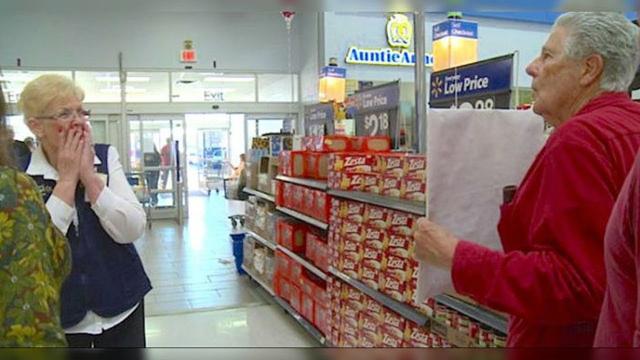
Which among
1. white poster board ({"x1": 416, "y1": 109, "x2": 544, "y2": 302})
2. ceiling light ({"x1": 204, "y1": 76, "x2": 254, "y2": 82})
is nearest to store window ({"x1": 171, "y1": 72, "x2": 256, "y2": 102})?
ceiling light ({"x1": 204, "y1": 76, "x2": 254, "y2": 82})

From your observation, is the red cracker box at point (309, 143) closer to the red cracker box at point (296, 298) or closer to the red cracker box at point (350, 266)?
the red cracker box at point (296, 298)

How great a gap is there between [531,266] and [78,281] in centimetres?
131

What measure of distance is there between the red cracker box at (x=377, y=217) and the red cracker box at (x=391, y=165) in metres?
0.20

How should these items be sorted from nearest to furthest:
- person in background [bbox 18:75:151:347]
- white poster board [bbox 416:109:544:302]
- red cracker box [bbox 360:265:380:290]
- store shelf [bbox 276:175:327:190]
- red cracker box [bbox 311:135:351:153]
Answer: white poster board [bbox 416:109:544:302] < person in background [bbox 18:75:151:347] < red cracker box [bbox 360:265:380:290] < store shelf [bbox 276:175:327:190] < red cracker box [bbox 311:135:351:153]

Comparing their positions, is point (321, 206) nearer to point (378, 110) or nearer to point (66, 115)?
point (378, 110)

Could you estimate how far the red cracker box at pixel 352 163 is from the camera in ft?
10.8

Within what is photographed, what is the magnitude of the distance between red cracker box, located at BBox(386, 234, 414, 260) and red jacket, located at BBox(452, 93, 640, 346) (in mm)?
1562

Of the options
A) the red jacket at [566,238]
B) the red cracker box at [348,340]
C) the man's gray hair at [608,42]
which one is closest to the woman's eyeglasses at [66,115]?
the red jacket at [566,238]

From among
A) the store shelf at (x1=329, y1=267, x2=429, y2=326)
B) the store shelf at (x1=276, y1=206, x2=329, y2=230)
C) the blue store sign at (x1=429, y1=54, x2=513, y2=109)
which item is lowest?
the store shelf at (x1=329, y1=267, x2=429, y2=326)

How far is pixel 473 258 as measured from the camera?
1133mm

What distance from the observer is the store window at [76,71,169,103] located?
1174 centimetres

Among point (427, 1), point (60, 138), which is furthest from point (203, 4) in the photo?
point (60, 138)

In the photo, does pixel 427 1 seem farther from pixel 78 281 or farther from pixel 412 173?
pixel 412 173

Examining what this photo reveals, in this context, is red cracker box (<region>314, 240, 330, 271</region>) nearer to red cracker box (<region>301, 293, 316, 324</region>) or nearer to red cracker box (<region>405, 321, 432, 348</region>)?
red cracker box (<region>301, 293, 316, 324</region>)
